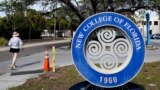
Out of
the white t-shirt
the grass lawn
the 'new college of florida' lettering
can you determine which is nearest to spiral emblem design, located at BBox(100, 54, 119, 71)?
the 'new college of florida' lettering

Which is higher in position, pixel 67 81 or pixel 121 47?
pixel 121 47

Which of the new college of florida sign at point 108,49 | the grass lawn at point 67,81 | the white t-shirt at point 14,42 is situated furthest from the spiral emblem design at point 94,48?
the white t-shirt at point 14,42

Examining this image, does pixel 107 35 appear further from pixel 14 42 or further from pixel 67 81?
pixel 14 42

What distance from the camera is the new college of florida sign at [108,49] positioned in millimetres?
6562

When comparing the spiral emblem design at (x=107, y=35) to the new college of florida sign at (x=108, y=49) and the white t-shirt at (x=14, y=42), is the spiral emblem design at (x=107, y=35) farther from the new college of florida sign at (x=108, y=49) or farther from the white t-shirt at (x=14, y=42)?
the white t-shirt at (x=14, y=42)

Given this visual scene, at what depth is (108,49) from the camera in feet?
22.1

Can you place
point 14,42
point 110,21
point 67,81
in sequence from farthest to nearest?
point 14,42, point 67,81, point 110,21

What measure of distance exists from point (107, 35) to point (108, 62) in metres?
0.45

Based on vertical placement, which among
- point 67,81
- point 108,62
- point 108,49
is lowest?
point 67,81

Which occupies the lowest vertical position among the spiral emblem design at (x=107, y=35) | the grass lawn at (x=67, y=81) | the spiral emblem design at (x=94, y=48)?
the grass lawn at (x=67, y=81)

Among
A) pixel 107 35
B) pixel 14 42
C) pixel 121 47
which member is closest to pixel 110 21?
pixel 107 35

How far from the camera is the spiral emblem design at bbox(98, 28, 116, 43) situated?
6707 mm

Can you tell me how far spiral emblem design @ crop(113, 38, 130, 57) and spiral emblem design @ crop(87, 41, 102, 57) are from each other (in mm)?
264

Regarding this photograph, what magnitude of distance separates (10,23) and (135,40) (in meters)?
46.1
